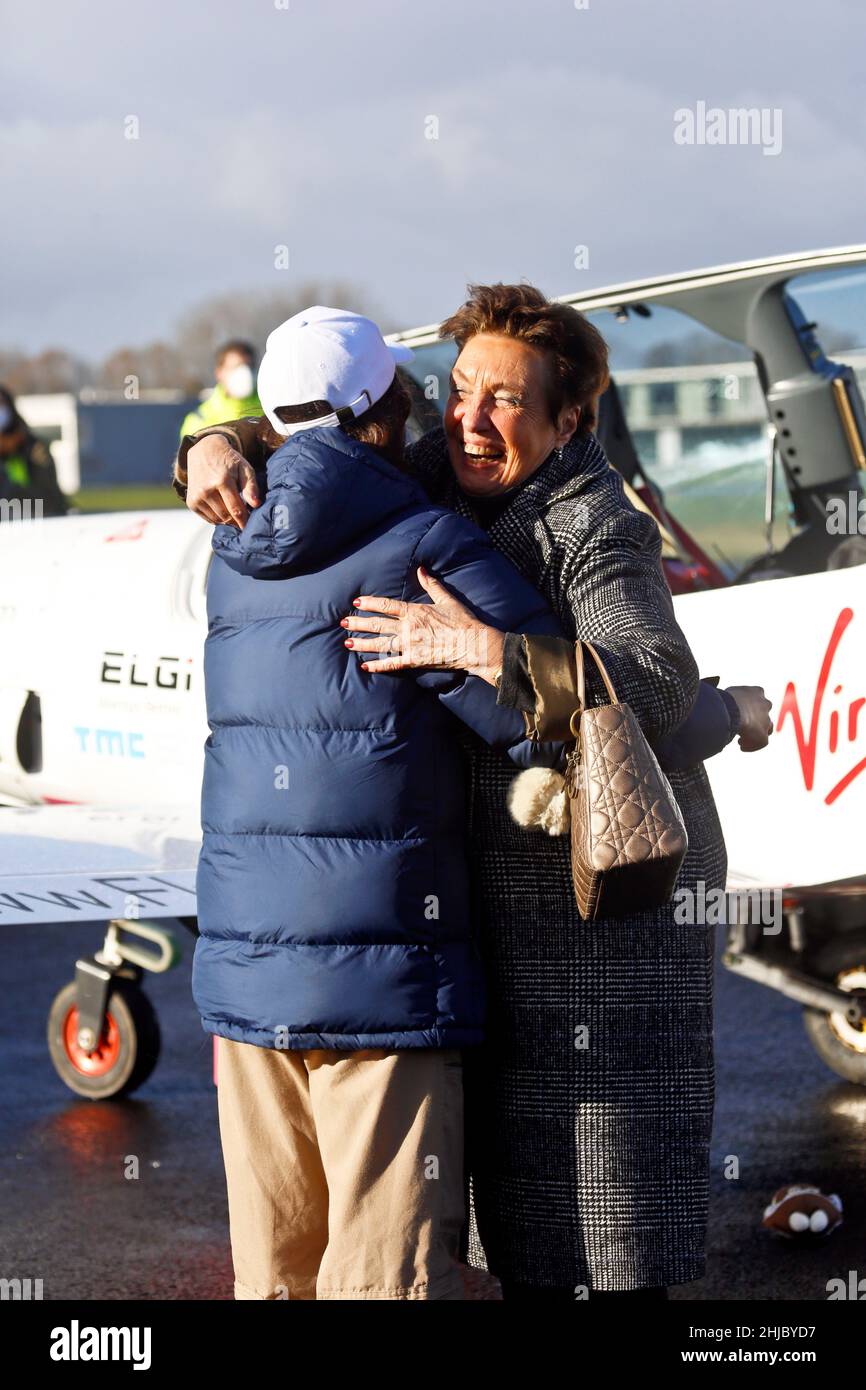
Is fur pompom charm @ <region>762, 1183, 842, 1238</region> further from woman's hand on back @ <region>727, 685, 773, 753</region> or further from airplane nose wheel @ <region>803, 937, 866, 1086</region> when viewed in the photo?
woman's hand on back @ <region>727, 685, 773, 753</region>

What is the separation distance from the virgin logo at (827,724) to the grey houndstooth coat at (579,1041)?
2012 millimetres

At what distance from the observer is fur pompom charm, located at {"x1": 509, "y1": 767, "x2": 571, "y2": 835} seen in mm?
2268

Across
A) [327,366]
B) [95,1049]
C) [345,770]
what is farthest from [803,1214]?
[327,366]

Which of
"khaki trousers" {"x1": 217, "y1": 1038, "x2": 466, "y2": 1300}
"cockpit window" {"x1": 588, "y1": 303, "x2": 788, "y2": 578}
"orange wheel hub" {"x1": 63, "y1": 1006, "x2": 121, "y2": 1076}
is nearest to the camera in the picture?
"khaki trousers" {"x1": 217, "y1": 1038, "x2": 466, "y2": 1300}

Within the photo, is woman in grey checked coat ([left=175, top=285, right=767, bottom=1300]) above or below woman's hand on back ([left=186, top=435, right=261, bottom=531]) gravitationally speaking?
below

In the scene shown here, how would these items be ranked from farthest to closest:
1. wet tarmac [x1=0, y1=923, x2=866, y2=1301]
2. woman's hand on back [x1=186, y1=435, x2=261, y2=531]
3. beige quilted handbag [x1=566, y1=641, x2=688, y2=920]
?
wet tarmac [x1=0, y1=923, x2=866, y2=1301] → woman's hand on back [x1=186, y1=435, x2=261, y2=531] → beige quilted handbag [x1=566, y1=641, x2=688, y2=920]

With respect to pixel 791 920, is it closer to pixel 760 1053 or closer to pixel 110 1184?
pixel 760 1053

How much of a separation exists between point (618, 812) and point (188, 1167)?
2906mm

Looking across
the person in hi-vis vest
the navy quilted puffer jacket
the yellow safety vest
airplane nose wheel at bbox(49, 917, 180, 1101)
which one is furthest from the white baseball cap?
the person in hi-vis vest

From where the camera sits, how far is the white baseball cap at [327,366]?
2.31 m

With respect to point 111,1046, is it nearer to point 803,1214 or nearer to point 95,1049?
point 95,1049

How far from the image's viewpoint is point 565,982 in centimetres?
237

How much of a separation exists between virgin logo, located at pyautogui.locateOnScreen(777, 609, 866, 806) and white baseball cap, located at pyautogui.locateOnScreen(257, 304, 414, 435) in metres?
2.28
